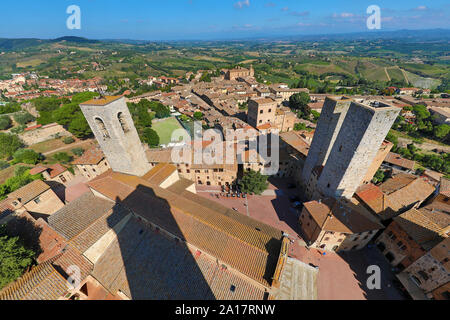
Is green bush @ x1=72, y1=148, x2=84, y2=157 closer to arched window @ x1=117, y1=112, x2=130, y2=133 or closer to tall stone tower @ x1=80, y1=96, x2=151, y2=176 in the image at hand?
tall stone tower @ x1=80, y1=96, x2=151, y2=176

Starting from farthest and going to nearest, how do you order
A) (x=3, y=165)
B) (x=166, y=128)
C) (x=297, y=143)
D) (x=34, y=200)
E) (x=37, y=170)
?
(x=166, y=128), (x=3, y=165), (x=297, y=143), (x=37, y=170), (x=34, y=200)

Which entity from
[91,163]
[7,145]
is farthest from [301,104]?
[7,145]

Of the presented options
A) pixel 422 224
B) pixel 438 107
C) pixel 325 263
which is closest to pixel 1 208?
pixel 325 263

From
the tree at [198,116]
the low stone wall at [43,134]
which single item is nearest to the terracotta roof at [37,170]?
the low stone wall at [43,134]

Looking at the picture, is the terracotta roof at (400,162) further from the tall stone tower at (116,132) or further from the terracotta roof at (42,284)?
the terracotta roof at (42,284)

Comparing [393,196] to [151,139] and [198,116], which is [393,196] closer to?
[151,139]

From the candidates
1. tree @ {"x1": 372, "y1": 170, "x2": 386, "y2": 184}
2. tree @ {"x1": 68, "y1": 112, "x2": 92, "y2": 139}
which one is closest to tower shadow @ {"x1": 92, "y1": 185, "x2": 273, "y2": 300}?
tree @ {"x1": 372, "y1": 170, "x2": 386, "y2": 184}
